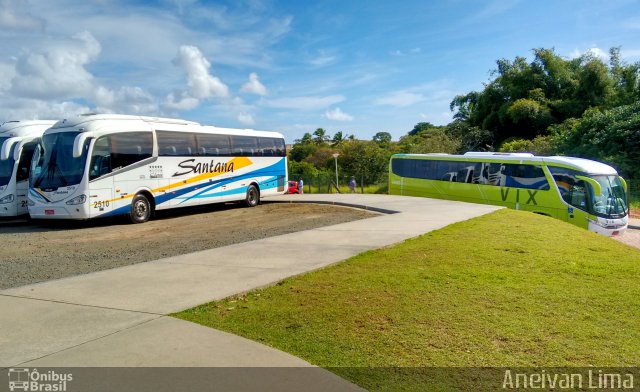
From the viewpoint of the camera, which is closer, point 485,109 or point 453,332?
point 453,332

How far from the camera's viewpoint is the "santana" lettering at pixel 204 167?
1857cm

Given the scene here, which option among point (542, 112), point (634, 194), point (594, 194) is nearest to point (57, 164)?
point (594, 194)

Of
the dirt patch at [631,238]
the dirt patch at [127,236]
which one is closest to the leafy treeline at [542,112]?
the dirt patch at [631,238]

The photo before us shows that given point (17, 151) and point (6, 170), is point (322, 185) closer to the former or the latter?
point (17, 151)

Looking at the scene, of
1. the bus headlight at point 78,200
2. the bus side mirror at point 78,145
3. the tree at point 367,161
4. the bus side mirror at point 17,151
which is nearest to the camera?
the bus side mirror at point 78,145

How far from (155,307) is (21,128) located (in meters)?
14.9

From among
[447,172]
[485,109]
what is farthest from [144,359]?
[485,109]

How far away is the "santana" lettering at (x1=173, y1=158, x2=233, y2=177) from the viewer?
60.9 feet

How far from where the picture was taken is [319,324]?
17.5 feet

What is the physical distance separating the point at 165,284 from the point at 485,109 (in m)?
49.4

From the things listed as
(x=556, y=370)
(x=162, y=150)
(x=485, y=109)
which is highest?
(x=485, y=109)

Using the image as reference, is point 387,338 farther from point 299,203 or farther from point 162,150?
point 299,203

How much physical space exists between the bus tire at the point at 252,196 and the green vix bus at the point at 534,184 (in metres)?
8.65

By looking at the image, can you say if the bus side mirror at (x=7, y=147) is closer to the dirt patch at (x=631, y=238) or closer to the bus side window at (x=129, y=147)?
the bus side window at (x=129, y=147)
